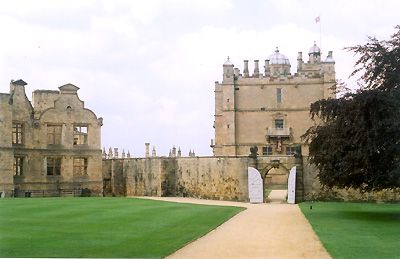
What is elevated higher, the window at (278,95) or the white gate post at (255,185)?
the window at (278,95)

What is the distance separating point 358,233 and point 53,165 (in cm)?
2953

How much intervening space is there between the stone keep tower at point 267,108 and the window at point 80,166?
15.6 m

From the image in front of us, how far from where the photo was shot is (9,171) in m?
41.0

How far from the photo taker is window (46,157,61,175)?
44.6 m

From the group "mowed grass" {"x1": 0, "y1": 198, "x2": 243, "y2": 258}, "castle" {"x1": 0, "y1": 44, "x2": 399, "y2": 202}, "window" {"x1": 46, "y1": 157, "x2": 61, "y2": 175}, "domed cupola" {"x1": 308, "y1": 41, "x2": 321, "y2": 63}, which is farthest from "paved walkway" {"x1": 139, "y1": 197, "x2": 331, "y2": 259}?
"domed cupola" {"x1": 308, "y1": 41, "x2": 321, "y2": 63}

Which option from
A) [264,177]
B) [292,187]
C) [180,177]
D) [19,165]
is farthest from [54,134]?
[292,187]

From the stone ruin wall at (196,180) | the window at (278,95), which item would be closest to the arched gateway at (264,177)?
the stone ruin wall at (196,180)

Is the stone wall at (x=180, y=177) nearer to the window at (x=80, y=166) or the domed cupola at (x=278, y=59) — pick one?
the window at (x=80, y=166)

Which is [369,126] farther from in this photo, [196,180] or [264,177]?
[196,180]

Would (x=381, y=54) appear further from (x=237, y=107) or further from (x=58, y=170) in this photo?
(x=237, y=107)

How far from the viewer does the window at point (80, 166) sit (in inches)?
1801

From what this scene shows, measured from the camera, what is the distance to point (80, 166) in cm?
4588

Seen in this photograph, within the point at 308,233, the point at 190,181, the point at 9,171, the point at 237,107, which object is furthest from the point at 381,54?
the point at 237,107

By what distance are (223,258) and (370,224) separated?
9.07 metres
